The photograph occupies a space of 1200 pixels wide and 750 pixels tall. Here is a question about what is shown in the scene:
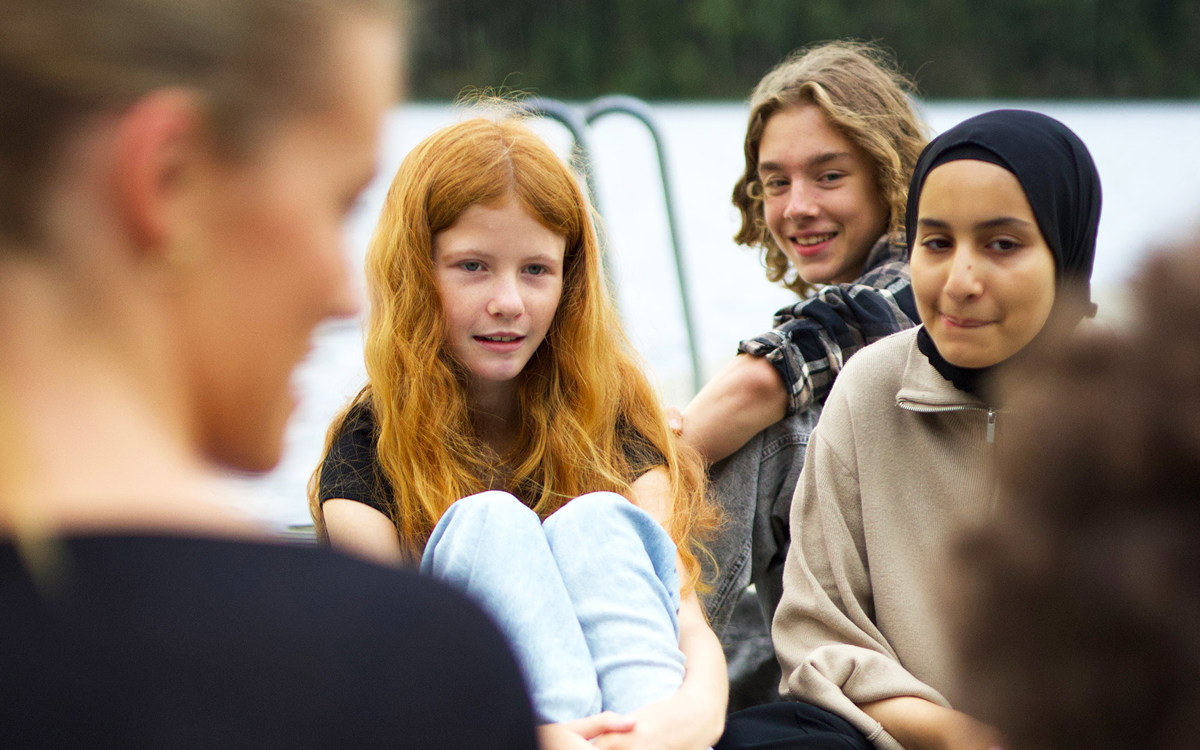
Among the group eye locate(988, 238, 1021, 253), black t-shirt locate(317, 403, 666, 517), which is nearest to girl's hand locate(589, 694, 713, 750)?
black t-shirt locate(317, 403, 666, 517)

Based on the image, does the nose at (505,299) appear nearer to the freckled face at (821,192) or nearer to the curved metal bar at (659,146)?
the freckled face at (821,192)

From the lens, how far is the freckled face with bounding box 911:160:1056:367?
165cm

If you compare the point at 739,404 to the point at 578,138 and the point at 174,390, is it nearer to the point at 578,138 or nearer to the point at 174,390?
the point at 578,138

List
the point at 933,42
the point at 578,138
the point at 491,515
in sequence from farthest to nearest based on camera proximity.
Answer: the point at 933,42 < the point at 578,138 < the point at 491,515

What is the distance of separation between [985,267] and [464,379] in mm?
894

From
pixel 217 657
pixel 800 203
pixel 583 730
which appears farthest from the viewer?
pixel 800 203

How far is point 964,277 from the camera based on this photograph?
1.65 meters

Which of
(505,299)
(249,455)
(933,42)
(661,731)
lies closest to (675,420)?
(505,299)

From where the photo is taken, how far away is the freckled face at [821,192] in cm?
242

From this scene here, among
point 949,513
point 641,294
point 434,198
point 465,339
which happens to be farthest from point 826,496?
point 641,294

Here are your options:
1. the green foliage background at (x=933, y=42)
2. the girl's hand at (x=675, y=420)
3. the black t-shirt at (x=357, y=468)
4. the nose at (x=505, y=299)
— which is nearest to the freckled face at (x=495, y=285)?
the nose at (x=505, y=299)

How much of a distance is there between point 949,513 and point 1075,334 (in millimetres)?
1157

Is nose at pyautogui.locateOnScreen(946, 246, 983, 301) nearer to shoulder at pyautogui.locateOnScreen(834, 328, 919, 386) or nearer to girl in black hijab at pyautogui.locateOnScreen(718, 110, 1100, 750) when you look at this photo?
girl in black hijab at pyautogui.locateOnScreen(718, 110, 1100, 750)

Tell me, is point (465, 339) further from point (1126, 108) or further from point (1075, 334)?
point (1126, 108)
